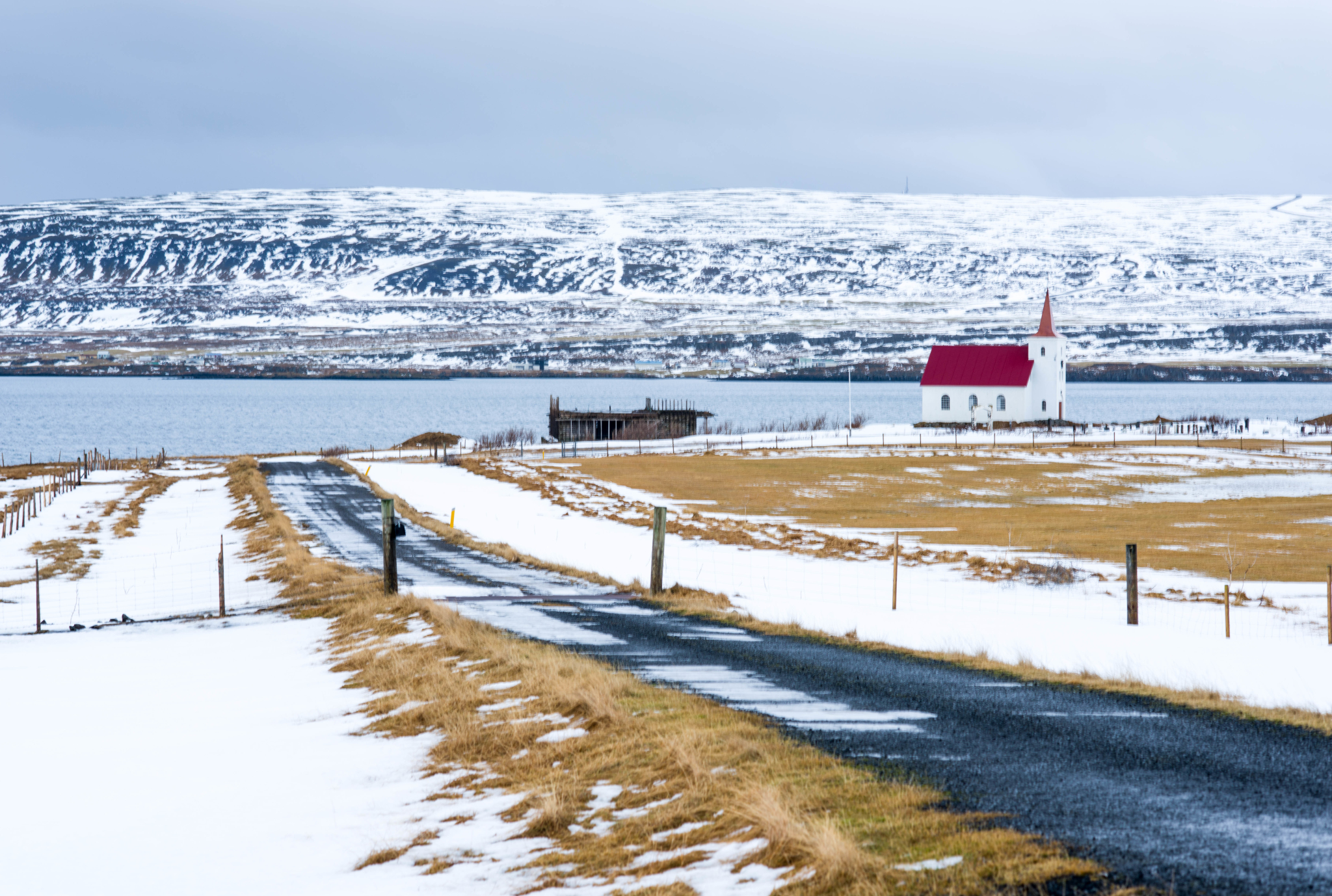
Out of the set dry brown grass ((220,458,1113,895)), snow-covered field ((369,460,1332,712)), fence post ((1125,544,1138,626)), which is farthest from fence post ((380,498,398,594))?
fence post ((1125,544,1138,626))

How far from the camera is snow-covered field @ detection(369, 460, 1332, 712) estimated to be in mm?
16719

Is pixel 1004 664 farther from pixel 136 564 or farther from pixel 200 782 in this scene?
pixel 136 564

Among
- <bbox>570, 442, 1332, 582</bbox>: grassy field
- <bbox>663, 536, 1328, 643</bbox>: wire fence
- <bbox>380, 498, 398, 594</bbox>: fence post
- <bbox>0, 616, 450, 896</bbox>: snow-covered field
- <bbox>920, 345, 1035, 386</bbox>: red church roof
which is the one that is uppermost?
<bbox>920, 345, 1035, 386</bbox>: red church roof

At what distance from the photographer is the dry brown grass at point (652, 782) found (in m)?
7.70

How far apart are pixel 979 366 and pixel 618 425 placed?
27104 mm

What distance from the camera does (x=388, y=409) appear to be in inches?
5901

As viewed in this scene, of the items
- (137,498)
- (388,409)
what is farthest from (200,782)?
(388,409)

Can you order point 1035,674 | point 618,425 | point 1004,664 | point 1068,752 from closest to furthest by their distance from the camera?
point 1068,752 < point 1035,674 < point 1004,664 < point 618,425

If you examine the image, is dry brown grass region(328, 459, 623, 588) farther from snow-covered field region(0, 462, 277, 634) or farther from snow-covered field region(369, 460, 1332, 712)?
snow-covered field region(0, 462, 277, 634)

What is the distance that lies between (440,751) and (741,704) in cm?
309

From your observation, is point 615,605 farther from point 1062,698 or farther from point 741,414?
point 741,414

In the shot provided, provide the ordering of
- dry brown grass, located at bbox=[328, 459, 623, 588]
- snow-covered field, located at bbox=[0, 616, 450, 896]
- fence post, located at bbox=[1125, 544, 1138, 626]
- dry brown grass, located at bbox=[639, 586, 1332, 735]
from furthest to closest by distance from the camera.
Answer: dry brown grass, located at bbox=[328, 459, 623, 588]
fence post, located at bbox=[1125, 544, 1138, 626]
dry brown grass, located at bbox=[639, 586, 1332, 735]
snow-covered field, located at bbox=[0, 616, 450, 896]

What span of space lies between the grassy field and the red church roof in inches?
692

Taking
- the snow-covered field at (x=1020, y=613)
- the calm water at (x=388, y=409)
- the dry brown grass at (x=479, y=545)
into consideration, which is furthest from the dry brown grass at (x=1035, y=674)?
the calm water at (x=388, y=409)
